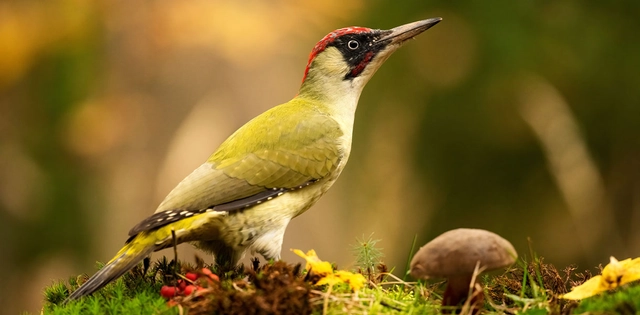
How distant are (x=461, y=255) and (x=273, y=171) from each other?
1.10 metres

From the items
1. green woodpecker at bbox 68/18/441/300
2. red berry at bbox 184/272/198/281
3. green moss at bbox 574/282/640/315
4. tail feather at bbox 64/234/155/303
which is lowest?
green moss at bbox 574/282/640/315

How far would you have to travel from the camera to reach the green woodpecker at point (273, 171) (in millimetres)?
2373

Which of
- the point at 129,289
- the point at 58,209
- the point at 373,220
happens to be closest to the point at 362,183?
the point at 373,220

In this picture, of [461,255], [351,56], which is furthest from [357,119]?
[461,255]

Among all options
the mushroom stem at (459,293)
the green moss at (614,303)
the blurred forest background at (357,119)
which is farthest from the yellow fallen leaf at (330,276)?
the blurred forest background at (357,119)

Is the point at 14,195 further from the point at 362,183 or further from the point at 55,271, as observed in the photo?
the point at 362,183

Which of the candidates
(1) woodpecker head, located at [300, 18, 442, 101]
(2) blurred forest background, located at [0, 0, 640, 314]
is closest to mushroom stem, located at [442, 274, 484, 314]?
(1) woodpecker head, located at [300, 18, 442, 101]

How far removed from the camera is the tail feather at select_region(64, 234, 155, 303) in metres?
2.08

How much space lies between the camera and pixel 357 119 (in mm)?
5008

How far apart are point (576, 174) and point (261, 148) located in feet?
7.79

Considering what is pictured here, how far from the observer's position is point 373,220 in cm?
492

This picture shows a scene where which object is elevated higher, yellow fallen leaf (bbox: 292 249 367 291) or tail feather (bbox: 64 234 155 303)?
tail feather (bbox: 64 234 155 303)

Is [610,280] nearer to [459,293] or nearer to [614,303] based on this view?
[614,303]

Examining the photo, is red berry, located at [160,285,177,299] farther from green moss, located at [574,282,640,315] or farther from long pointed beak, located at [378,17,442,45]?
long pointed beak, located at [378,17,442,45]
